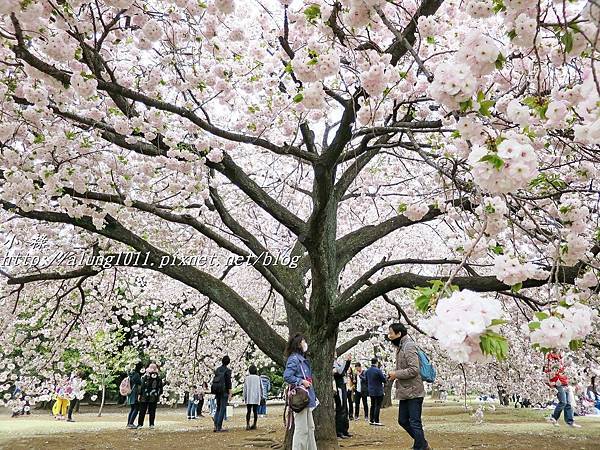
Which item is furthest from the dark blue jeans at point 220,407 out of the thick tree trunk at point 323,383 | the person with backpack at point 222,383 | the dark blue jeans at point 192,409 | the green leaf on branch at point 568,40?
the green leaf on branch at point 568,40

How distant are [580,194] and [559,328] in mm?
3952

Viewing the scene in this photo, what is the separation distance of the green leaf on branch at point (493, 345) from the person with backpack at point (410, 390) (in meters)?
4.10

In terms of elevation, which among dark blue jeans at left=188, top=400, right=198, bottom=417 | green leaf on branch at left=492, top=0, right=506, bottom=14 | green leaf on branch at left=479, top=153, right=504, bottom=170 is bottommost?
dark blue jeans at left=188, top=400, right=198, bottom=417

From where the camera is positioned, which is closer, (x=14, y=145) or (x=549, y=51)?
(x=549, y=51)

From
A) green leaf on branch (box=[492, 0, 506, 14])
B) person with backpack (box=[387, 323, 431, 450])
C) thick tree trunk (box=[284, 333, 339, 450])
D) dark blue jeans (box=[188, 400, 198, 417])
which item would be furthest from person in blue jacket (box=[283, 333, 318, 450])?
dark blue jeans (box=[188, 400, 198, 417])

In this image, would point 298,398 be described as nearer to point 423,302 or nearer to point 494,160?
point 423,302

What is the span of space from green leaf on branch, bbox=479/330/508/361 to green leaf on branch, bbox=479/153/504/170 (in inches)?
23.8

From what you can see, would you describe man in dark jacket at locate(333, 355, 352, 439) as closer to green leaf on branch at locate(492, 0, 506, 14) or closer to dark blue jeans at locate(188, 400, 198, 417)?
green leaf on branch at locate(492, 0, 506, 14)

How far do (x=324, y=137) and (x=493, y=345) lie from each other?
7.56m

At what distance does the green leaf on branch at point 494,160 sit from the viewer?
189 centimetres

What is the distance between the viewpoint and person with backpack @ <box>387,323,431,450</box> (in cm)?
560

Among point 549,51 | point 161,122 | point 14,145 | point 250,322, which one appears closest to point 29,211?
point 14,145

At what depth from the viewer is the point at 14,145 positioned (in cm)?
627

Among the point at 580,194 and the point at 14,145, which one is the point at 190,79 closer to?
the point at 14,145
